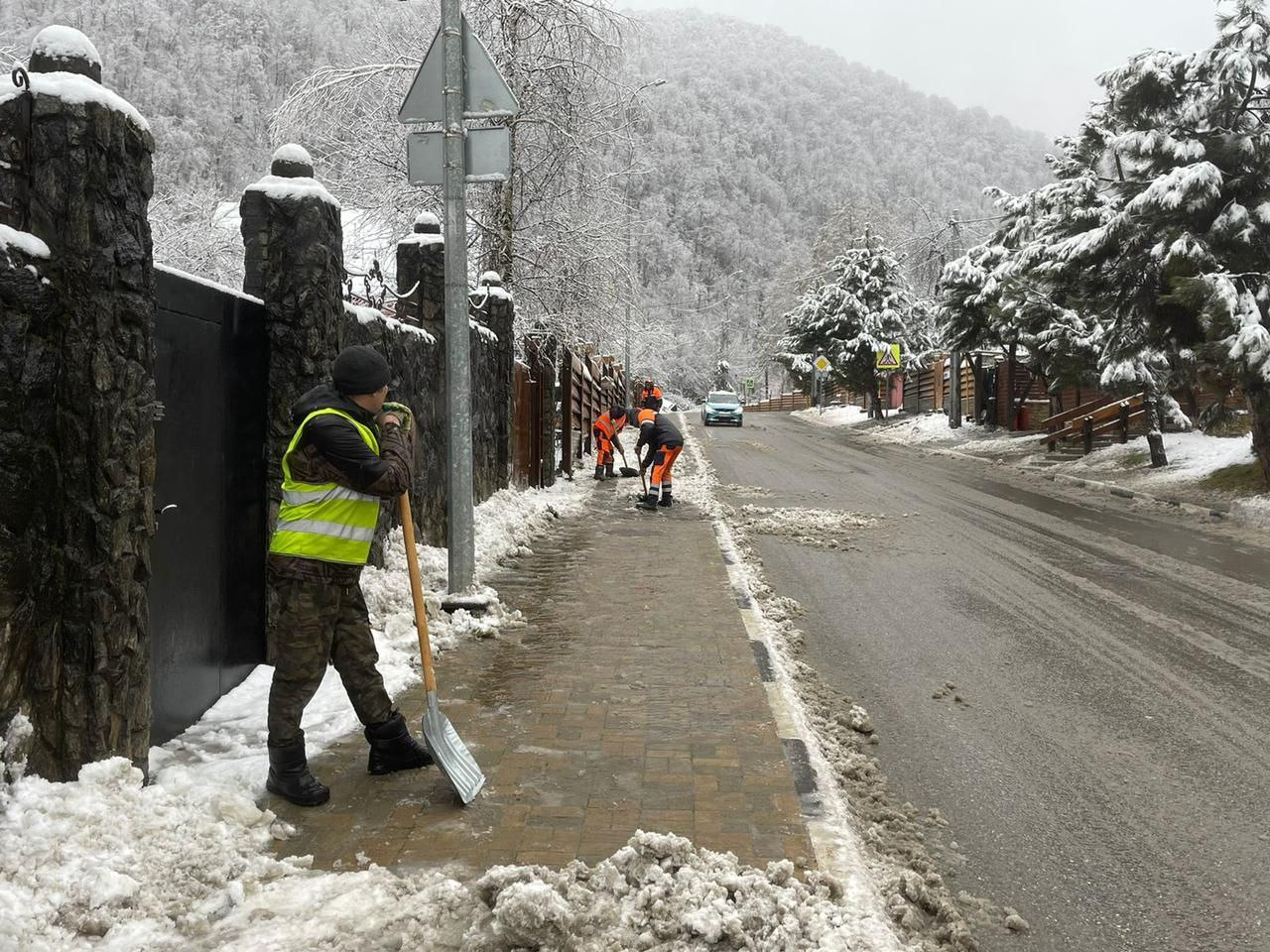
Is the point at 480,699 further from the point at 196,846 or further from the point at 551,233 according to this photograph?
the point at 551,233

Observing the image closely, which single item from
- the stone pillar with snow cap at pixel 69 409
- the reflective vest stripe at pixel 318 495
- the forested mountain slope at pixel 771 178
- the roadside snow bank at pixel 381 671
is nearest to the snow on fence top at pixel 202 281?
the stone pillar with snow cap at pixel 69 409

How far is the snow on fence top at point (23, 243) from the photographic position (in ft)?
10.8

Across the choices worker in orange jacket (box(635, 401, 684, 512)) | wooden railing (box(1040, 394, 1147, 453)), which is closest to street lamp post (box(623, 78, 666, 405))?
worker in orange jacket (box(635, 401, 684, 512))

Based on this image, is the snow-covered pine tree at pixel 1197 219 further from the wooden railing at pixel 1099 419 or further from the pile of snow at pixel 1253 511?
the wooden railing at pixel 1099 419

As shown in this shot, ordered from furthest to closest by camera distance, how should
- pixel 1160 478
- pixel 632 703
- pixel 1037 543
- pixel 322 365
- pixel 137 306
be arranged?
pixel 1160 478, pixel 1037 543, pixel 322 365, pixel 632 703, pixel 137 306

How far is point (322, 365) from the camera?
601 centimetres

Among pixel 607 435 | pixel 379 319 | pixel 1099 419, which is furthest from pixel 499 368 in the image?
pixel 1099 419

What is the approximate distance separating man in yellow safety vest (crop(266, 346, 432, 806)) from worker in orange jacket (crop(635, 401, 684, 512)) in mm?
9659

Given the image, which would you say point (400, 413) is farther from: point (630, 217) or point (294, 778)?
point (630, 217)

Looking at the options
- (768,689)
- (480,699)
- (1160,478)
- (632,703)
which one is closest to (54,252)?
(480,699)

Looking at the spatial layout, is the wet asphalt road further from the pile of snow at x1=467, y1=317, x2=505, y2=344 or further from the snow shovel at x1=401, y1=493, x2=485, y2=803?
the pile of snow at x1=467, y1=317, x2=505, y2=344

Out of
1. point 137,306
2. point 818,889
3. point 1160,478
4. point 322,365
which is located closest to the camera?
point 818,889

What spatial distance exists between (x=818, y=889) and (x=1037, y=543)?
29.2 feet

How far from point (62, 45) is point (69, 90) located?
0.24 m
